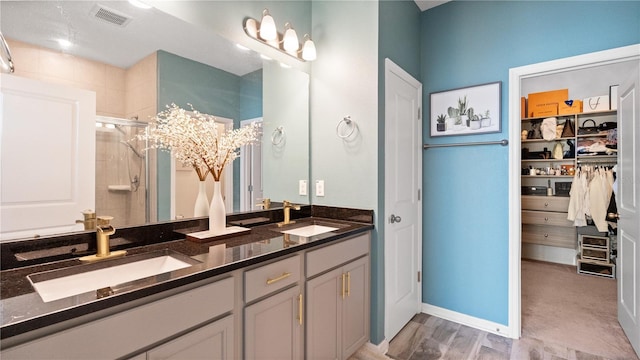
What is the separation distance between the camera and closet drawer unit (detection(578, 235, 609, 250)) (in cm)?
379

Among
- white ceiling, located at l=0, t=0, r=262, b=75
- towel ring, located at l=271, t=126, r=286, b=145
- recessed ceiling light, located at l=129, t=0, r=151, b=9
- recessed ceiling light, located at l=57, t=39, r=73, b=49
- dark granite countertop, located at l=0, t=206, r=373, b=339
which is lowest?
dark granite countertop, located at l=0, t=206, r=373, b=339

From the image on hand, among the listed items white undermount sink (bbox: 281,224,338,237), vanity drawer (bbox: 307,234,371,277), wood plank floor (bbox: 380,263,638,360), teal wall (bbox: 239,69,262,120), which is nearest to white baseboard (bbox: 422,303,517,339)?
wood plank floor (bbox: 380,263,638,360)

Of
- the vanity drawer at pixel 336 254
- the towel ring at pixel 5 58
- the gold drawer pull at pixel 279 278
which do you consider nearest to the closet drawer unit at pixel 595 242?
the vanity drawer at pixel 336 254

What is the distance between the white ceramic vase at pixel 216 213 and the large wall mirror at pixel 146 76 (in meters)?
0.13

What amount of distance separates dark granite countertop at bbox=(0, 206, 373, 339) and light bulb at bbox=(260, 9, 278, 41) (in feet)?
4.07

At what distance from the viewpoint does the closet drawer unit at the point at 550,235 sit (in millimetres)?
4137

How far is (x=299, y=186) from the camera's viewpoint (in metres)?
2.36


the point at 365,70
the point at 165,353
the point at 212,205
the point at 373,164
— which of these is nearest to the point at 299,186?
the point at 373,164

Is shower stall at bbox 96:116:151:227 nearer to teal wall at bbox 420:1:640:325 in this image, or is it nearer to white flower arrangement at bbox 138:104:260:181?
white flower arrangement at bbox 138:104:260:181

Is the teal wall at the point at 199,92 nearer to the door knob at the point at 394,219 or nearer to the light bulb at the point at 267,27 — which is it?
the light bulb at the point at 267,27

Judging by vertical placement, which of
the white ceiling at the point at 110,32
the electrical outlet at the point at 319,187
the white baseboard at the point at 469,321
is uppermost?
the white ceiling at the point at 110,32

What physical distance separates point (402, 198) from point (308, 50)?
1.38 m

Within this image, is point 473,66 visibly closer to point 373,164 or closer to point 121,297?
point 373,164

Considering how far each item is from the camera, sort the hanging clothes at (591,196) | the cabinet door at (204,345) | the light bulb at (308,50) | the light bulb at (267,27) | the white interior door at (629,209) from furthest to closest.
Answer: the hanging clothes at (591,196), the light bulb at (308,50), the white interior door at (629,209), the light bulb at (267,27), the cabinet door at (204,345)
